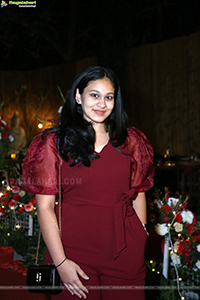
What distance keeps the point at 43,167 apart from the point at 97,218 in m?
0.26

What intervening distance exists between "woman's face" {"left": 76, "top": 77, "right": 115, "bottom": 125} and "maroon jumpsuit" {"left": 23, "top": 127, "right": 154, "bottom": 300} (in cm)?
13

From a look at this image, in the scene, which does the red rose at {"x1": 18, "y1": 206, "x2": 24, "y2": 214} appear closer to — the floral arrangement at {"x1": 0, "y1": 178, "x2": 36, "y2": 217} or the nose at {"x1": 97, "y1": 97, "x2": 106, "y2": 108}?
the floral arrangement at {"x1": 0, "y1": 178, "x2": 36, "y2": 217}

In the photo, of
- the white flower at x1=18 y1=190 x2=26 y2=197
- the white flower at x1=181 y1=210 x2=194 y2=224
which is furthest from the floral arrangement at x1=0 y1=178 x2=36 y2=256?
the white flower at x1=181 y1=210 x2=194 y2=224

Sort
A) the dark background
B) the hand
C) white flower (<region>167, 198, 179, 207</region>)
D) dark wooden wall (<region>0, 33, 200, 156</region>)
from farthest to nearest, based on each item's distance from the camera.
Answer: the dark background → dark wooden wall (<region>0, 33, 200, 156</region>) → white flower (<region>167, 198, 179, 207</region>) → the hand

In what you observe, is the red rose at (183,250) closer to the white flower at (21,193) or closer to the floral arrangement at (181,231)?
the floral arrangement at (181,231)

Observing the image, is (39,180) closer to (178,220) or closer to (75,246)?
(75,246)

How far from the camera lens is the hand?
121 cm

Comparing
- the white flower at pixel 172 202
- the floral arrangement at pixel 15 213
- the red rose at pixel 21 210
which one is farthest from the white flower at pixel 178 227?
the red rose at pixel 21 210

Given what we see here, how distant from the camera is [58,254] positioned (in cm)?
123

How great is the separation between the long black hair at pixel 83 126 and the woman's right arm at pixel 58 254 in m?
0.20

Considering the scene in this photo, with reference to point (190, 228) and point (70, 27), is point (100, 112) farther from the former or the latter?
point (70, 27)

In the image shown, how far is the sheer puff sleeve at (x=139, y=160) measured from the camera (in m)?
1.46

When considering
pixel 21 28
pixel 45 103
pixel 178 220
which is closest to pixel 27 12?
pixel 21 28

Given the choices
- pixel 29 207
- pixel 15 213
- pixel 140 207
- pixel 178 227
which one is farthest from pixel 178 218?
pixel 15 213
